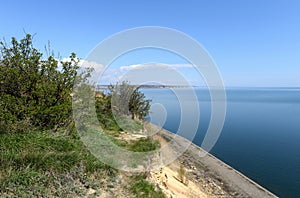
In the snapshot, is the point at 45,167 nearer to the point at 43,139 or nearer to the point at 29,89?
the point at 43,139

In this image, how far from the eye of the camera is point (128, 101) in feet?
53.1

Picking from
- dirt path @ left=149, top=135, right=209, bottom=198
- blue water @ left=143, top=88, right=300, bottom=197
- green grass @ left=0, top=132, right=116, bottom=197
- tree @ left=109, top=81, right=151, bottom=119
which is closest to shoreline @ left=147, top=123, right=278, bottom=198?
blue water @ left=143, top=88, right=300, bottom=197

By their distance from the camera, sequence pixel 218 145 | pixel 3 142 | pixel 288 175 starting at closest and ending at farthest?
pixel 3 142
pixel 288 175
pixel 218 145

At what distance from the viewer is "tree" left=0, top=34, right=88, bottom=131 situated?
19.2 ft

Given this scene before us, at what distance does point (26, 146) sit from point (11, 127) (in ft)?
3.24

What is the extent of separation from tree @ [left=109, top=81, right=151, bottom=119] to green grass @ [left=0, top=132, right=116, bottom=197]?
8.21 metres

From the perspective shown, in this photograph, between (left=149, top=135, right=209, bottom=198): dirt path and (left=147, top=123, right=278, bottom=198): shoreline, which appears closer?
(left=149, top=135, right=209, bottom=198): dirt path

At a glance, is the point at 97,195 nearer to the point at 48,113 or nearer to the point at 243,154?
the point at 48,113

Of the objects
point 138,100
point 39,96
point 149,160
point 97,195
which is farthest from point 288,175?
point 39,96

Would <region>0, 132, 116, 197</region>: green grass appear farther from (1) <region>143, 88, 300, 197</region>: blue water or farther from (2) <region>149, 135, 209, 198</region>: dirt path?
(1) <region>143, 88, 300, 197</region>: blue water

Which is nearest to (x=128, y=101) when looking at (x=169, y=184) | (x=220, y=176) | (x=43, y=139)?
(x=220, y=176)

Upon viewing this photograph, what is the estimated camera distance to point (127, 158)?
6641 millimetres

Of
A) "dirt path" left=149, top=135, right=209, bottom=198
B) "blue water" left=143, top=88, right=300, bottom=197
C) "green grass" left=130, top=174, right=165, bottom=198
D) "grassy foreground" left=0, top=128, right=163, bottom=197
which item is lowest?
"blue water" left=143, top=88, right=300, bottom=197

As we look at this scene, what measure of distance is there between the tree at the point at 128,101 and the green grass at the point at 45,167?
323 inches
